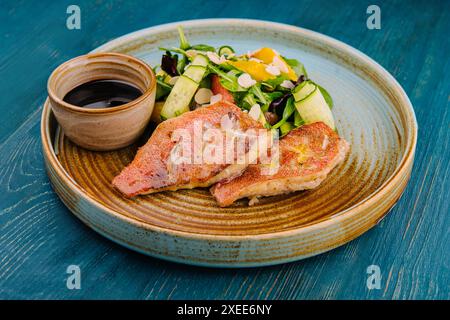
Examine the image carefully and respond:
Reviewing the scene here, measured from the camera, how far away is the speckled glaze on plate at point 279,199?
3055 mm

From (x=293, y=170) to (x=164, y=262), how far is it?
0.92m

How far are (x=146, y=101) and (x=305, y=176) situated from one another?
1119 millimetres

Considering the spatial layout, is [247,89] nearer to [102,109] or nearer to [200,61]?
[200,61]

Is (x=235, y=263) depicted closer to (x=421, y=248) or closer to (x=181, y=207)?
(x=181, y=207)

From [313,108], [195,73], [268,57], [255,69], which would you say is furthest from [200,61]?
[313,108]

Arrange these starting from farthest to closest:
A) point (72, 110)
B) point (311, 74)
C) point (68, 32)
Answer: point (68, 32)
point (311, 74)
point (72, 110)

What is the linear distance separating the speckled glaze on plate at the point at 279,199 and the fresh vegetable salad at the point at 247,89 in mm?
336

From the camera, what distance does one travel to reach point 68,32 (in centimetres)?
531

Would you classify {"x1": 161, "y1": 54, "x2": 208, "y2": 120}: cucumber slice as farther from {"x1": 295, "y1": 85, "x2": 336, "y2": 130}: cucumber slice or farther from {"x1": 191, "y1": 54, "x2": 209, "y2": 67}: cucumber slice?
{"x1": 295, "y1": 85, "x2": 336, "y2": 130}: cucumber slice

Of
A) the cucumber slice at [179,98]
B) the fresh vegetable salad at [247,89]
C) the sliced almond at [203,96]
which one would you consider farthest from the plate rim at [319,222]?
the sliced almond at [203,96]

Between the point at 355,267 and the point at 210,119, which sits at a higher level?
the point at 210,119

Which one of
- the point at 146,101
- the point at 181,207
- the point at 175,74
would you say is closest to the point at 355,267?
the point at 181,207

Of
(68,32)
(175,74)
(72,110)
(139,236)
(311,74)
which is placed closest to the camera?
(139,236)

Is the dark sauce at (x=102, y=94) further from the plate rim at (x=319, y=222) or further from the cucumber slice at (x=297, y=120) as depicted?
the cucumber slice at (x=297, y=120)
